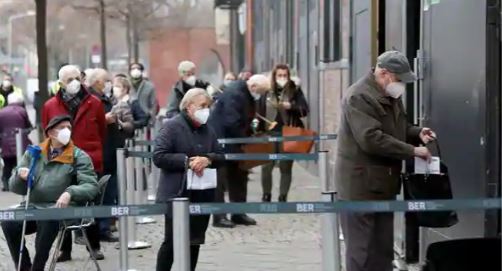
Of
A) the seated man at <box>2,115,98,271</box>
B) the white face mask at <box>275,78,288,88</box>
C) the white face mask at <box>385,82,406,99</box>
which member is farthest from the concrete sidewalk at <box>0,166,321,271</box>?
the white face mask at <box>385,82,406,99</box>

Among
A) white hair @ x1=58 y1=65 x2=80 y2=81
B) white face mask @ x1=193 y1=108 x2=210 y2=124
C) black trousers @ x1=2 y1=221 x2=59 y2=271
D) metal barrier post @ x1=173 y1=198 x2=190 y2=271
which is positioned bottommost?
black trousers @ x1=2 y1=221 x2=59 y2=271

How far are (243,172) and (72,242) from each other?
93.8 inches

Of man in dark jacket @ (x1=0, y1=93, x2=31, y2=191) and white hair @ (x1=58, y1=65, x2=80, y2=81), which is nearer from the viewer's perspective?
white hair @ (x1=58, y1=65, x2=80, y2=81)

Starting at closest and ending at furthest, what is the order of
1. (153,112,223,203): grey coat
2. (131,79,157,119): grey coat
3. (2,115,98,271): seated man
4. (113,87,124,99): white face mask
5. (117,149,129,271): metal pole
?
(153,112,223,203): grey coat → (2,115,98,271): seated man → (117,149,129,271): metal pole → (113,87,124,99): white face mask → (131,79,157,119): grey coat

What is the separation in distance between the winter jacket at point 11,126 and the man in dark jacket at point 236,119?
396 centimetres

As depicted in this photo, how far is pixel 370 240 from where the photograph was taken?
575 cm

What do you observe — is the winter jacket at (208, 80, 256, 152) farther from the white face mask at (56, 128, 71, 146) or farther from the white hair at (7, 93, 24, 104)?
the white hair at (7, 93, 24, 104)

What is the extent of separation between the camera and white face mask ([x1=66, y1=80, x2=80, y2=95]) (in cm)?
815

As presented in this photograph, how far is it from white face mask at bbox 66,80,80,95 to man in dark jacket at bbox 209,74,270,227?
2.13 meters

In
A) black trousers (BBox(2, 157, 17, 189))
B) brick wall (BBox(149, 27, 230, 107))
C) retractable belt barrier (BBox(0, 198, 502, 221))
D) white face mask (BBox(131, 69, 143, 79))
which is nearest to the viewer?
retractable belt barrier (BBox(0, 198, 502, 221))

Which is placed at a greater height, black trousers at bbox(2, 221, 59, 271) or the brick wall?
the brick wall

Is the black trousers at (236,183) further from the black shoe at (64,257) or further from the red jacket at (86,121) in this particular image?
the black shoe at (64,257)

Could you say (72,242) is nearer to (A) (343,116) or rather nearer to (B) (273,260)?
(B) (273,260)

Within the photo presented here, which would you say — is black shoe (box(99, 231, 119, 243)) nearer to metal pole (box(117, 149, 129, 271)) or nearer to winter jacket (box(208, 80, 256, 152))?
metal pole (box(117, 149, 129, 271))
